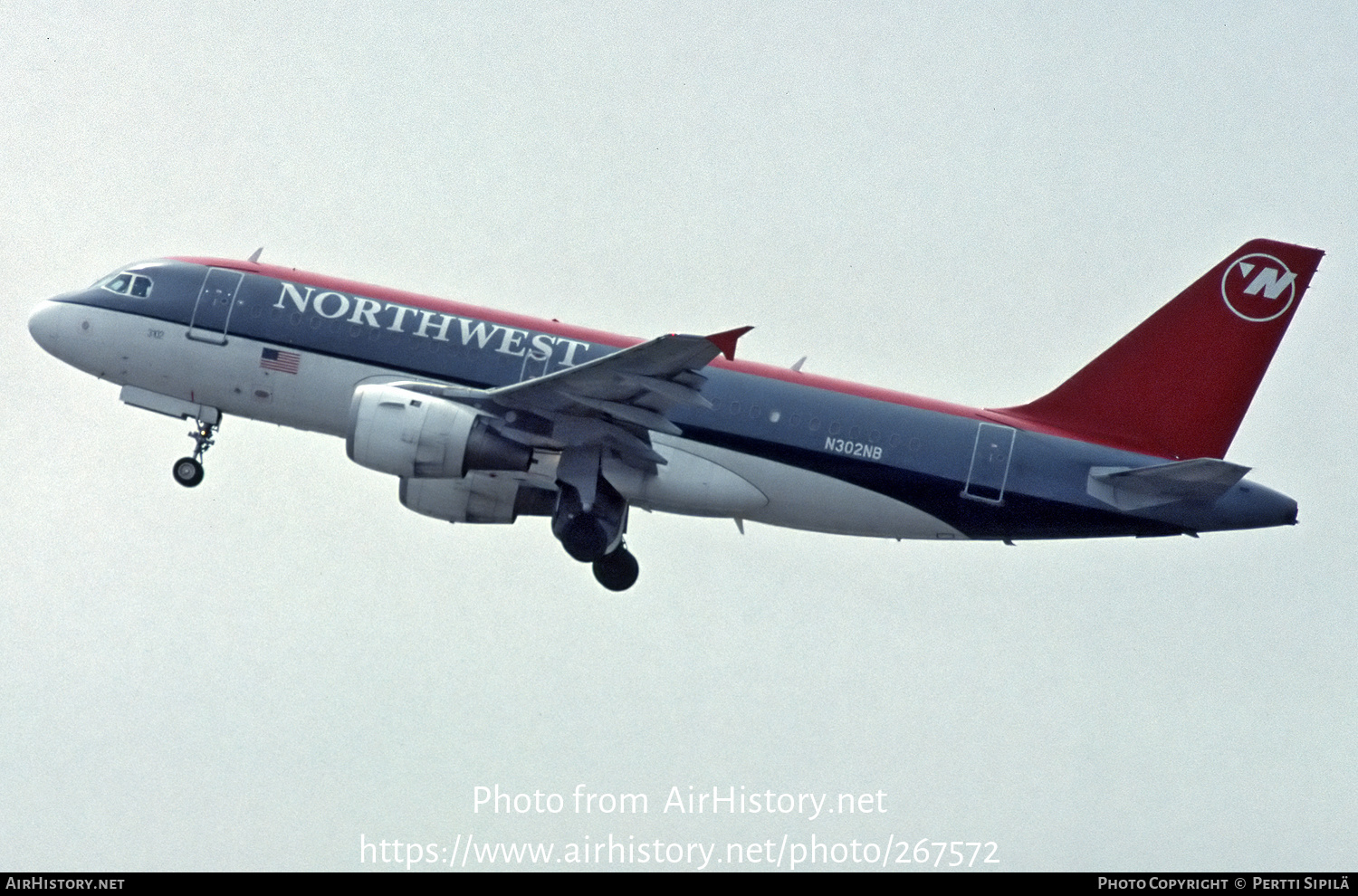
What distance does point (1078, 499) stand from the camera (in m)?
41.2

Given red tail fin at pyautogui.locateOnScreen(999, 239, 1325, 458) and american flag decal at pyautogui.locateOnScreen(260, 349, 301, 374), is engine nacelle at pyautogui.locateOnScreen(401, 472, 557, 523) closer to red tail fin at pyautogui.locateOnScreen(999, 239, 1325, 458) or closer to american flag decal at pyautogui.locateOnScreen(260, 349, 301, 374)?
american flag decal at pyautogui.locateOnScreen(260, 349, 301, 374)

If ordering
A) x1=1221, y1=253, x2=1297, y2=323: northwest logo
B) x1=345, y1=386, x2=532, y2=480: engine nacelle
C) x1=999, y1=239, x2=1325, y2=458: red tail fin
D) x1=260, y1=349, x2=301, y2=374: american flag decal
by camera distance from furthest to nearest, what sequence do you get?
x1=1221, y1=253, x2=1297, y2=323: northwest logo
x1=999, y1=239, x2=1325, y2=458: red tail fin
x1=260, y1=349, x2=301, y2=374: american flag decal
x1=345, y1=386, x2=532, y2=480: engine nacelle

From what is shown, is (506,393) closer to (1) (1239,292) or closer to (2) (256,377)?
(2) (256,377)

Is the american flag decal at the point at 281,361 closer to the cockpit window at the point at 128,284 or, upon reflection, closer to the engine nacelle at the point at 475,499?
the cockpit window at the point at 128,284

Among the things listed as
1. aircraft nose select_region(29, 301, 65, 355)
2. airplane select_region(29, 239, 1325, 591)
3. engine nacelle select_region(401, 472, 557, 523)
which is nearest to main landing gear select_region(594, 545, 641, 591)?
airplane select_region(29, 239, 1325, 591)

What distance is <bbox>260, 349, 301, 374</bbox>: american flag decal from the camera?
137 feet

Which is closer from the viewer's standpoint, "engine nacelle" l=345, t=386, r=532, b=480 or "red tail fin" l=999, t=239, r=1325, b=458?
"engine nacelle" l=345, t=386, r=532, b=480

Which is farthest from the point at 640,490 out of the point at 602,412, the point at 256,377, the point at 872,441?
the point at 256,377

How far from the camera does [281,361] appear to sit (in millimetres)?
41781

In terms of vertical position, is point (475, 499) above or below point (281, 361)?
below

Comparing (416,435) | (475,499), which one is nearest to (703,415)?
(475,499)

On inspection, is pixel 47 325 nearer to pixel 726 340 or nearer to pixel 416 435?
pixel 416 435

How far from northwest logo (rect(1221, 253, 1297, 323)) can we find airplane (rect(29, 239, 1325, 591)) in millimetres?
42

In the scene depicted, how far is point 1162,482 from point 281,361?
17962 millimetres
